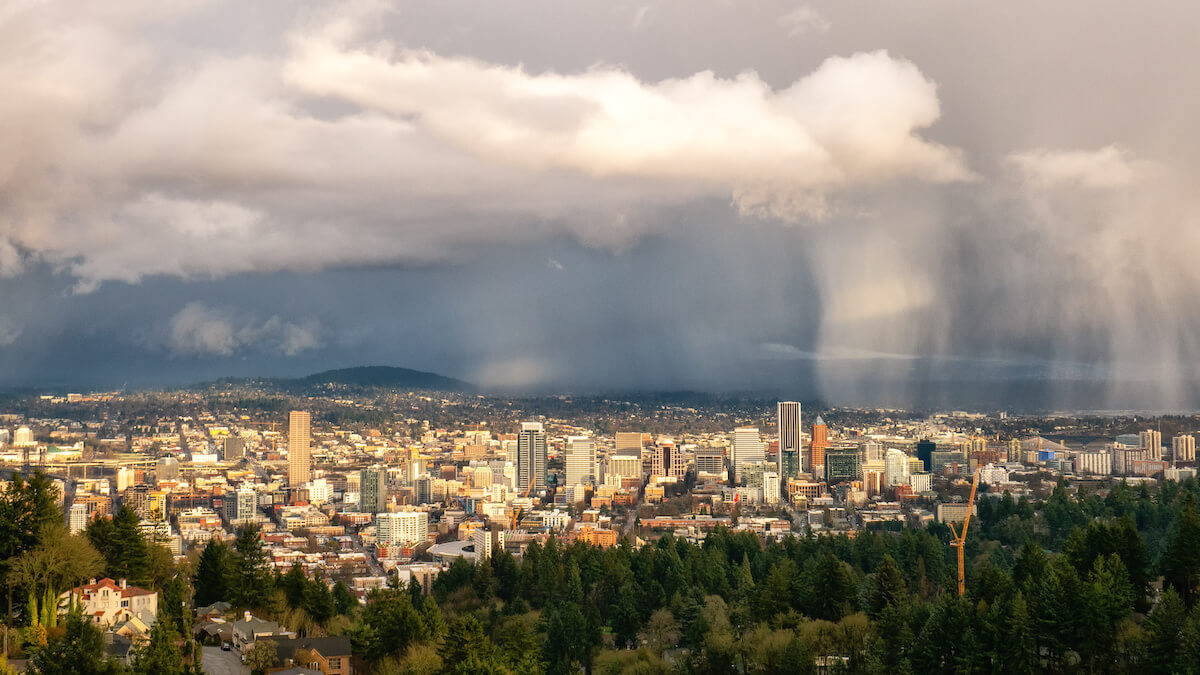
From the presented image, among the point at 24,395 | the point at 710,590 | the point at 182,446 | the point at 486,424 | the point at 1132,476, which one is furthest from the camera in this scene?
the point at 486,424

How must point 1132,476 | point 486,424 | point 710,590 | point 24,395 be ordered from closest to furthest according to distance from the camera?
1. point 710,590
2. point 1132,476
3. point 24,395
4. point 486,424

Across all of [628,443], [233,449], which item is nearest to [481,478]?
[628,443]

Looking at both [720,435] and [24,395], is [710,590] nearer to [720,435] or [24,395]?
[720,435]

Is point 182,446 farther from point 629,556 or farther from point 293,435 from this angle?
point 629,556

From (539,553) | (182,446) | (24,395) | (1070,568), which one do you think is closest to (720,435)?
(182,446)

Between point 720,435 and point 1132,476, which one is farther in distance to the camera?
point 720,435

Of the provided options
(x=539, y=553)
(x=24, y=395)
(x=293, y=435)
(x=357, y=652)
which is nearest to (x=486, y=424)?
(x=293, y=435)

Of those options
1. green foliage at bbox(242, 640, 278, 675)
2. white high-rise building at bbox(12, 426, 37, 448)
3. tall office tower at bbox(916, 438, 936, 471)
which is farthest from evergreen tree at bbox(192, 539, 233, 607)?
white high-rise building at bbox(12, 426, 37, 448)

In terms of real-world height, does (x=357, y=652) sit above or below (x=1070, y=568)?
below

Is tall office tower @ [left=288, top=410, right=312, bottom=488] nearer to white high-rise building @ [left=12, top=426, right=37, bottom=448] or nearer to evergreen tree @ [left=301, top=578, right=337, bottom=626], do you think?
white high-rise building @ [left=12, top=426, right=37, bottom=448]
